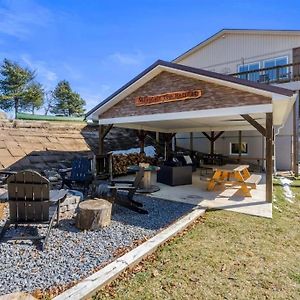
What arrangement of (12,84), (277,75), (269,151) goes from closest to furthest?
(269,151)
(277,75)
(12,84)

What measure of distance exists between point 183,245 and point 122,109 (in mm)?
7137

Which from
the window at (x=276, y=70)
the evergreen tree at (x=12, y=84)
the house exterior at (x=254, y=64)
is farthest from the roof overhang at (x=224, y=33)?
the evergreen tree at (x=12, y=84)

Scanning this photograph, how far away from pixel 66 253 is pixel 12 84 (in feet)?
130

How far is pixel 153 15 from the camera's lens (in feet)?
37.2

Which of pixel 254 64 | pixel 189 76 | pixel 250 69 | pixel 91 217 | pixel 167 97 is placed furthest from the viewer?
pixel 250 69

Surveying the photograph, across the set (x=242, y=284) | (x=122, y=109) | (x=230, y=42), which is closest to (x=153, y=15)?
(x=122, y=109)

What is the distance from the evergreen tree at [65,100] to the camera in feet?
148

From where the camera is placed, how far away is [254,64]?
17.0m

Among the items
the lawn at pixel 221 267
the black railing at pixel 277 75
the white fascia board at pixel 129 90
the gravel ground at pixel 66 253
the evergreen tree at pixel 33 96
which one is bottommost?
the lawn at pixel 221 267

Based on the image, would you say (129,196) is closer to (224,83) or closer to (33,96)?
(224,83)

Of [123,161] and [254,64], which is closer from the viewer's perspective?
[123,161]

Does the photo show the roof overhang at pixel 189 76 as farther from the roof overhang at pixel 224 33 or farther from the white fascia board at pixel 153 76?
the roof overhang at pixel 224 33

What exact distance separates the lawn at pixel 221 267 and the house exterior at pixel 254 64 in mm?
10150

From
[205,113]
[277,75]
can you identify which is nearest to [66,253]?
[205,113]
